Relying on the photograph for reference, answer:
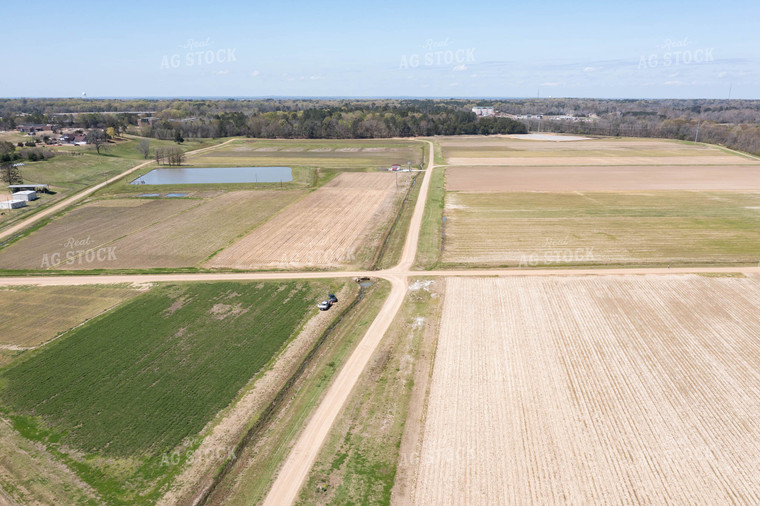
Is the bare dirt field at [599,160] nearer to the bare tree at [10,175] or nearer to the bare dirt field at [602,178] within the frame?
the bare dirt field at [602,178]

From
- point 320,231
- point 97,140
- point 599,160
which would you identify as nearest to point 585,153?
point 599,160

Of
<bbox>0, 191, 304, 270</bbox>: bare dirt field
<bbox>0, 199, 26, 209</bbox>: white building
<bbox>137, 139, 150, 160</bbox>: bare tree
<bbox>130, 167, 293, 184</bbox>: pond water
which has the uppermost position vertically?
<bbox>137, 139, 150, 160</bbox>: bare tree

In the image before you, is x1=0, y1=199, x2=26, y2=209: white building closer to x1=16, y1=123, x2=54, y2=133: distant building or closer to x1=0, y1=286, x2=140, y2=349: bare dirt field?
x1=0, y1=286, x2=140, y2=349: bare dirt field

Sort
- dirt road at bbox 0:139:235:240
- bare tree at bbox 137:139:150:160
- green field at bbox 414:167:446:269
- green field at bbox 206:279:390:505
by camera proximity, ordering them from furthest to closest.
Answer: bare tree at bbox 137:139:150:160
dirt road at bbox 0:139:235:240
green field at bbox 414:167:446:269
green field at bbox 206:279:390:505

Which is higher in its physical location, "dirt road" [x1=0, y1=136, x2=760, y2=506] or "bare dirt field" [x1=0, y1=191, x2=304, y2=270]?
"bare dirt field" [x1=0, y1=191, x2=304, y2=270]

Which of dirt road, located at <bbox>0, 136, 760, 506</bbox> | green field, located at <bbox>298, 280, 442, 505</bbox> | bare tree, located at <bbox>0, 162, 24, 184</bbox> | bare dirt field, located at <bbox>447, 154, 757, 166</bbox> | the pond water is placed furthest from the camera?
bare dirt field, located at <bbox>447, 154, 757, 166</bbox>

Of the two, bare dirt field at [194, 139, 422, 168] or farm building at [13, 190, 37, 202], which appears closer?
farm building at [13, 190, 37, 202]

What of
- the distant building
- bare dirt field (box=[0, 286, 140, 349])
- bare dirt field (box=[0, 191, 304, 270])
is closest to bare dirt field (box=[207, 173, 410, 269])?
bare dirt field (box=[0, 191, 304, 270])

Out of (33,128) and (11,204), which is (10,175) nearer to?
(11,204)
